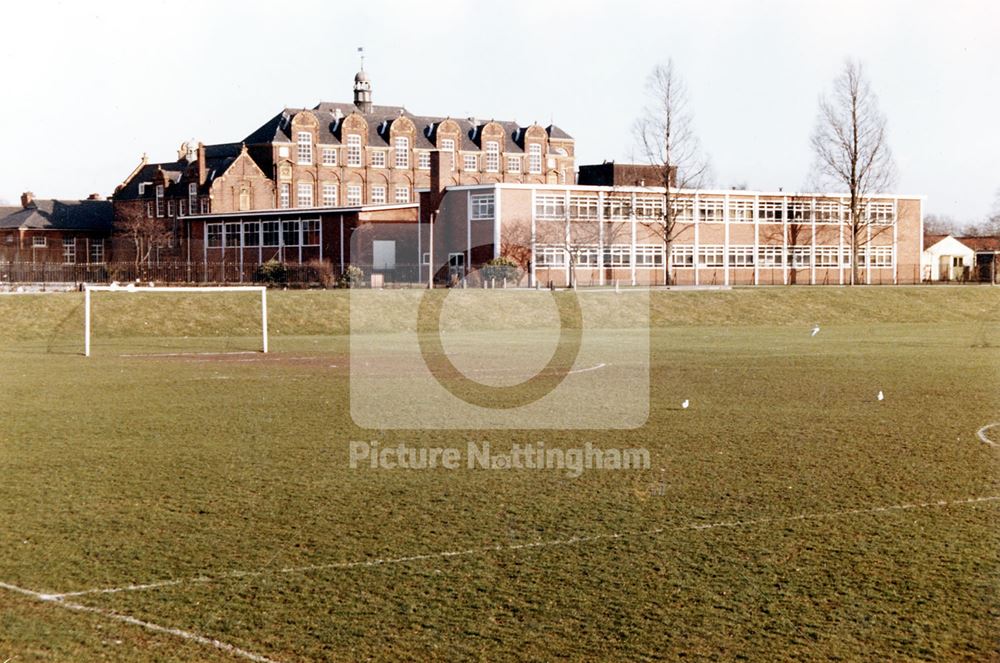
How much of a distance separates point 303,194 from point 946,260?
198ft

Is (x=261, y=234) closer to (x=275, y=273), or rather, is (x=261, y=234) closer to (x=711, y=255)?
(x=275, y=273)

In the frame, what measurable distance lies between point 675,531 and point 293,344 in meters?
29.9

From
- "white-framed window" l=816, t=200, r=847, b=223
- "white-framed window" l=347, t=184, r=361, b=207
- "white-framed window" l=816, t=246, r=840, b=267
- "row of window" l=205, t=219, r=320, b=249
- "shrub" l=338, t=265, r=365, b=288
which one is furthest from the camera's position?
"white-framed window" l=347, t=184, r=361, b=207

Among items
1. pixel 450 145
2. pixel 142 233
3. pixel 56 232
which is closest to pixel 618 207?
pixel 450 145

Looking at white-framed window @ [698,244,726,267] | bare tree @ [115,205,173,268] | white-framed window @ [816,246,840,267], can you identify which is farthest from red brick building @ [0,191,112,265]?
white-framed window @ [816,246,840,267]

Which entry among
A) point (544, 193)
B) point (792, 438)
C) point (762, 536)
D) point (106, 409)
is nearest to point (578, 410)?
point (792, 438)

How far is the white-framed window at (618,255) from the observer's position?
83.9 metres

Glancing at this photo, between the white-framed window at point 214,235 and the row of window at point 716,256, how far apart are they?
26967 mm

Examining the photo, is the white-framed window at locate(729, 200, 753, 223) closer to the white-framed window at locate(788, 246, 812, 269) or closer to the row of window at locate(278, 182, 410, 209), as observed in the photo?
the white-framed window at locate(788, 246, 812, 269)

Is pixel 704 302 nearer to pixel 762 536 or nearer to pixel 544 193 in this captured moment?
pixel 544 193

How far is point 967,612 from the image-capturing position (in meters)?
8.63

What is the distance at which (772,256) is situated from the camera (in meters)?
91.7

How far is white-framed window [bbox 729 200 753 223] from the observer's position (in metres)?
89.9

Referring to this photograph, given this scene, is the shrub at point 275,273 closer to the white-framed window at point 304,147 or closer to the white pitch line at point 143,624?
the white-framed window at point 304,147
